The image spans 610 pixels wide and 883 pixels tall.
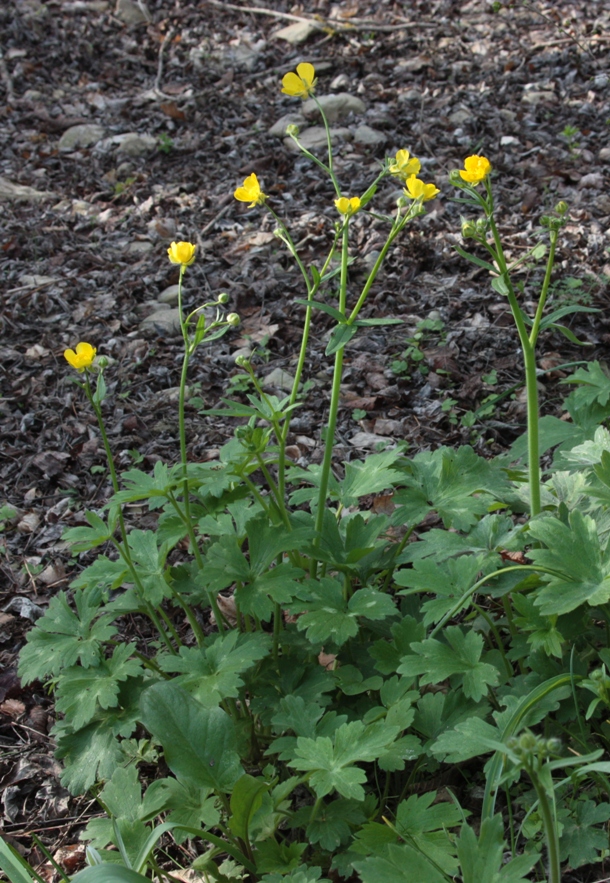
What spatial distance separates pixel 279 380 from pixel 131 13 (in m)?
4.61

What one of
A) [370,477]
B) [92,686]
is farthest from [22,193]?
[92,686]

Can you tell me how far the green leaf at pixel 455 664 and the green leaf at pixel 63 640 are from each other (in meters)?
0.68

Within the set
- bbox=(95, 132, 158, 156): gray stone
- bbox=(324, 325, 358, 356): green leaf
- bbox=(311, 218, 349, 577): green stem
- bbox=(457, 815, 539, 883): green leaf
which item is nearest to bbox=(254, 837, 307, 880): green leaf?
bbox=(457, 815, 539, 883): green leaf

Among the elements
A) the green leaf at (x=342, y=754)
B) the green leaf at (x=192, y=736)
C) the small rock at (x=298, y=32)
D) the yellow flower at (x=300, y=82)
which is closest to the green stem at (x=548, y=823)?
the green leaf at (x=342, y=754)

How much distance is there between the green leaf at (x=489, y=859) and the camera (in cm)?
112

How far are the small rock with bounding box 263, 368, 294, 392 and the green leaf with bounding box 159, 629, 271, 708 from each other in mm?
1503

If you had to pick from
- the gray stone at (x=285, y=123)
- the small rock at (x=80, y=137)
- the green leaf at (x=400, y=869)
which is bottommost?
the green leaf at (x=400, y=869)

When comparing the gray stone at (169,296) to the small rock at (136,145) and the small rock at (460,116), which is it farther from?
the small rock at (460,116)

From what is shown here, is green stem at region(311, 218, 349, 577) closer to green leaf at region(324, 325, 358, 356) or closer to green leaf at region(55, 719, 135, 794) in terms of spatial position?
green leaf at region(324, 325, 358, 356)

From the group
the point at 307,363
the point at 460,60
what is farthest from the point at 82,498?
the point at 460,60

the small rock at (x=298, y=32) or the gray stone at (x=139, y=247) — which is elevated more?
the small rock at (x=298, y=32)

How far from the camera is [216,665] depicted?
154 centimetres

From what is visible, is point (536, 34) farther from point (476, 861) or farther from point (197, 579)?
point (476, 861)

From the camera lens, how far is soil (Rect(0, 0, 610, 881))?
266 cm
